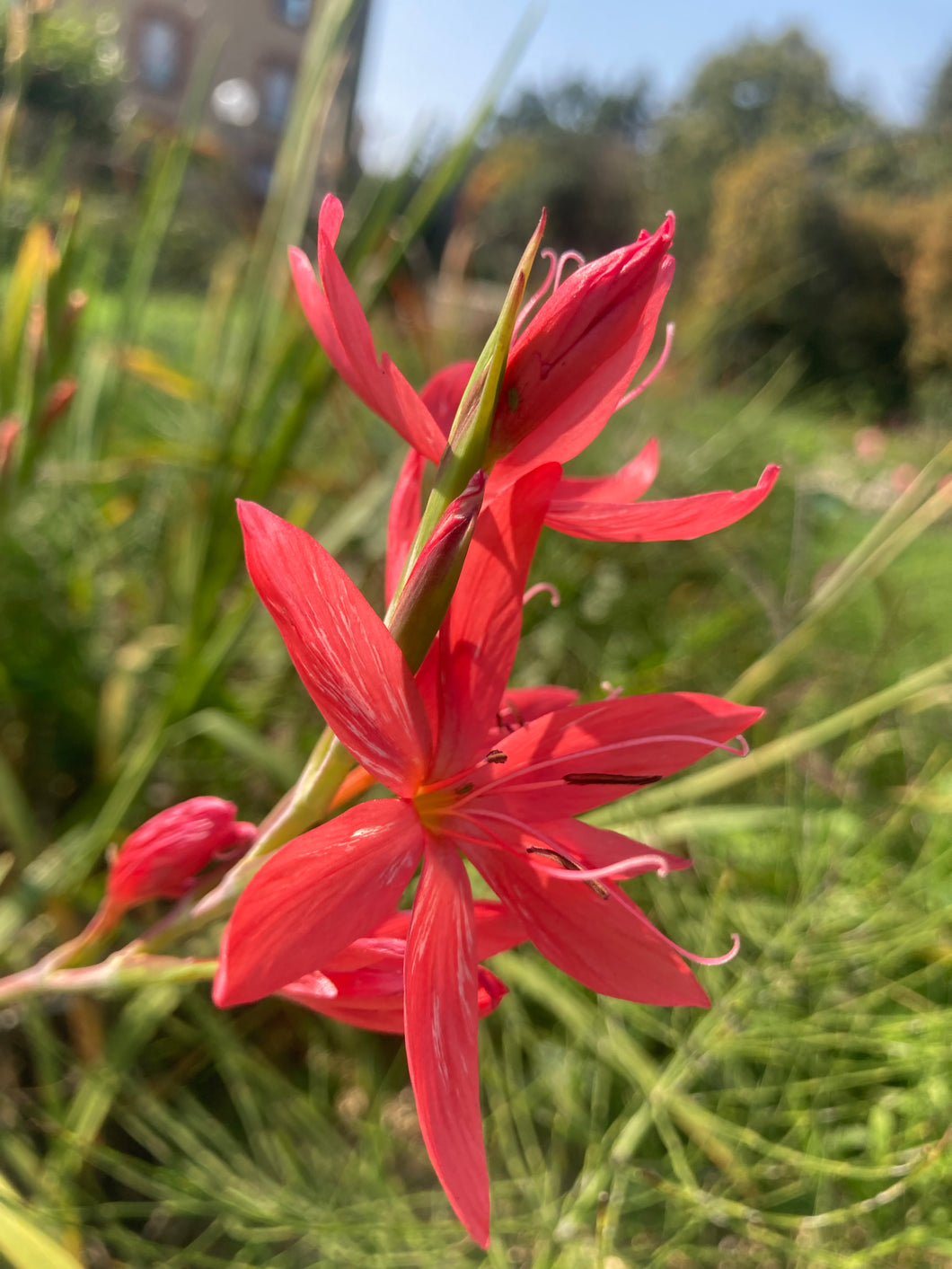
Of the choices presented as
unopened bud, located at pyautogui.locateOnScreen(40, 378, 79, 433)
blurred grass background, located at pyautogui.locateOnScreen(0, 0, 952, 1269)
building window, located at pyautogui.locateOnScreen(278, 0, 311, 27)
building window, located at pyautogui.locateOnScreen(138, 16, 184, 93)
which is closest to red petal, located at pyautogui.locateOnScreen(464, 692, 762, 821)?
blurred grass background, located at pyautogui.locateOnScreen(0, 0, 952, 1269)

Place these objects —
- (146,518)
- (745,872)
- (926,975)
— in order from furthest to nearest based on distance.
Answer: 1. (146,518)
2. (745,872)
3. (926,975)

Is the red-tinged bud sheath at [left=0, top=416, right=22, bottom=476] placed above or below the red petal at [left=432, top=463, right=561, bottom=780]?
below

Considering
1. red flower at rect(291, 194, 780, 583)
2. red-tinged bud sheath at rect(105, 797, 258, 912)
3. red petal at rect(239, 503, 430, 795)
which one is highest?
red flower at rect(291, 194, 780, 583)

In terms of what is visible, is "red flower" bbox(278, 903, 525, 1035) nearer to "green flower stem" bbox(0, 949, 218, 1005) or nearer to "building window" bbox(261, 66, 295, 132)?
"green flower stem" bbox(0, 949, 218, 1005)

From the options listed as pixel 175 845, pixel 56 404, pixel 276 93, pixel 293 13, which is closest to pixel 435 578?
pixel 175 845

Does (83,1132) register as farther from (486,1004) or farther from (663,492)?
(663,492)

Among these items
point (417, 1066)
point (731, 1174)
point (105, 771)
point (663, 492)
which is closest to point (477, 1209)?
point (417, 1066)

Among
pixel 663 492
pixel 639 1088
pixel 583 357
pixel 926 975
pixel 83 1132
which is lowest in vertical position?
pixel 83 1132
